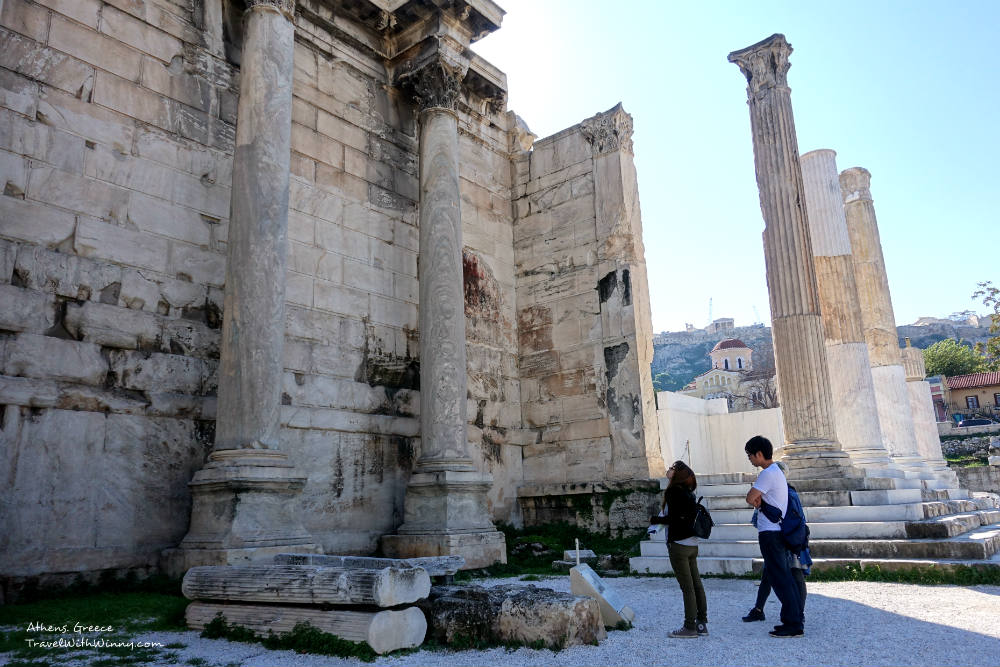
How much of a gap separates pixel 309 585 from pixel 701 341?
14035 centimetres

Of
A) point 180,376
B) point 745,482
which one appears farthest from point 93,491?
point 745,482

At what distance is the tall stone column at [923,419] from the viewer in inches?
706

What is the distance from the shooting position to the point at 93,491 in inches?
271

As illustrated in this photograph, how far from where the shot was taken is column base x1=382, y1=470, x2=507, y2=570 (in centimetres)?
909

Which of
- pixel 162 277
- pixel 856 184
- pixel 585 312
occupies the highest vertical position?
pixel 856 184

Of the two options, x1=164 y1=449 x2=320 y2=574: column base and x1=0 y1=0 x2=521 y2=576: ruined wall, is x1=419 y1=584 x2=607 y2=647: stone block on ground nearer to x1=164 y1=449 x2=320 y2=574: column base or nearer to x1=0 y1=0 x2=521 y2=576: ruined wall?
x1=164 y1=449 x2=320 y2=574: column base

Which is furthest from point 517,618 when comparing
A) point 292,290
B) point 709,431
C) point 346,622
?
point 709,431

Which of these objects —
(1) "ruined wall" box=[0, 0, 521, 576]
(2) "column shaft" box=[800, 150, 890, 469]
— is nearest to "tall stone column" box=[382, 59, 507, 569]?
(1) "ruined wall" box=[0, 0, 521, 576]

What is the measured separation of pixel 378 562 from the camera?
19.4ft

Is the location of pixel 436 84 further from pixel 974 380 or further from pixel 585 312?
pixel 974 380

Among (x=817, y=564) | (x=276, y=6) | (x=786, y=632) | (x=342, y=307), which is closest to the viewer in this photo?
(x=786, y=632)

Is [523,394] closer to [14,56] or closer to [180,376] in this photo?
[180,376]

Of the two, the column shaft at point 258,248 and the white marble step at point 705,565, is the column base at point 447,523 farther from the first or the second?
the column shaft at point 258,248

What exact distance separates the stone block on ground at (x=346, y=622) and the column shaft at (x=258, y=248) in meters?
2.39
